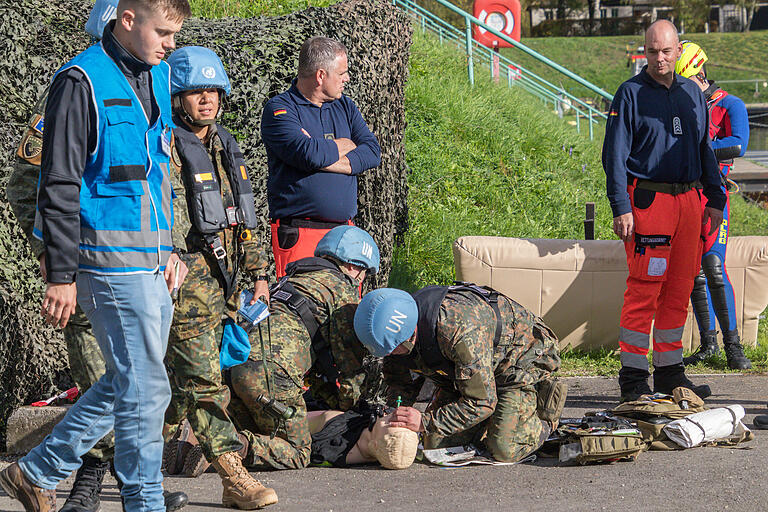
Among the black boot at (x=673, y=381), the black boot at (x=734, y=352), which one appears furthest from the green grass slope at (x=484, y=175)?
the black boot at (x=673, y=381)

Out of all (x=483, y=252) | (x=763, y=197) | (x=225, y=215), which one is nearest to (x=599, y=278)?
(x=483, y=252)

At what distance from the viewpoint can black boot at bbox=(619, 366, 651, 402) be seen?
6078mm

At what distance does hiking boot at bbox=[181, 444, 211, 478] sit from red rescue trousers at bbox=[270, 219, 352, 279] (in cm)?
133

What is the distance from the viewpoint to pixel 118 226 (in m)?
3.51

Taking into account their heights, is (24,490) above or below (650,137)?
below

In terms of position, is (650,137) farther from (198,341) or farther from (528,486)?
(198,341)

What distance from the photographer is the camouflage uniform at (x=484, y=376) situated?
4.88 metres

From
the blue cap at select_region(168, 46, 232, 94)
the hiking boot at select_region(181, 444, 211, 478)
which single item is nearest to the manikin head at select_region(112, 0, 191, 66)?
the blue cap at select_region(168, 46, 232, 94)

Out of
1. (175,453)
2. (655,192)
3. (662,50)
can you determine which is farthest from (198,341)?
(662,50)

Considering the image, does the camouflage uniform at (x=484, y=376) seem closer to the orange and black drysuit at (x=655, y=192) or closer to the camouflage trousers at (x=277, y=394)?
the camouflage trousers at (x=277, y=394)

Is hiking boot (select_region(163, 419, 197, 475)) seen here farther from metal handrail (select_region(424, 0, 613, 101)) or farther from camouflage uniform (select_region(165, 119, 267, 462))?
metal handrail (select_region(424, 0, 613, 101))

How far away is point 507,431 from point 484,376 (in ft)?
1.20

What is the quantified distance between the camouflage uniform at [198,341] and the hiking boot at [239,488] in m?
0.05

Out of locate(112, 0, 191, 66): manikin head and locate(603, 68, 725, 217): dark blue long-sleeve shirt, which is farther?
locate(603, 68, 725, 217): dark blue long-sleeve shirt
